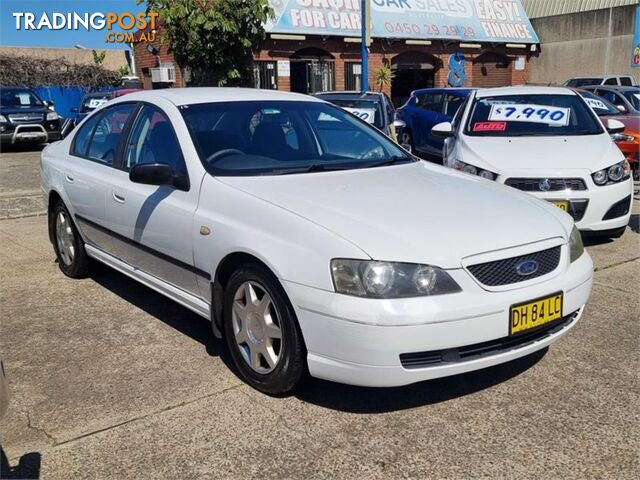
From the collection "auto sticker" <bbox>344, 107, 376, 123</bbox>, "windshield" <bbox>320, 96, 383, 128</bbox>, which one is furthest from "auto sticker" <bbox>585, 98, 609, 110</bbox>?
"auto sticker" <bbox>344, 107, 376, 123</bbox>

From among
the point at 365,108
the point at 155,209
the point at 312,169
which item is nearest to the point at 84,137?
the point at 155,209

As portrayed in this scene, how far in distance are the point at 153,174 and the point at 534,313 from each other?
2.15 metres

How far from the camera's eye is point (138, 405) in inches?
127

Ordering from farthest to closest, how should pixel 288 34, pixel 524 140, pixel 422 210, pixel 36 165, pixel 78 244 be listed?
1. pixel 288 34
2. pixel 36 165
3. pixel 524 140
4. pixel 78 244
5. pixel 422 210

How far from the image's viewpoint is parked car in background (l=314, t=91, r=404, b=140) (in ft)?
31.1

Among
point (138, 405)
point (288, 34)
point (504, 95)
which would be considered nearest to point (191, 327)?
point (138, 405)

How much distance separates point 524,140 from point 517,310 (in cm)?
407

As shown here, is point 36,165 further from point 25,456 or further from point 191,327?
point 25,456

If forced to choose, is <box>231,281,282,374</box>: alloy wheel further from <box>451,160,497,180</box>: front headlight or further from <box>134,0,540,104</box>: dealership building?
<box>134,0,540,104</box>: dealership building

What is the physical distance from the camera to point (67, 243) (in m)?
5.41

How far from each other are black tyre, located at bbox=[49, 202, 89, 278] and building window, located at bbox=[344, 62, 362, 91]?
17.1 metres

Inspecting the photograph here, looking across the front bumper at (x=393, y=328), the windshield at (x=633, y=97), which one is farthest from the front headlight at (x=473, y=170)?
the windshield at (x=633, y=97)

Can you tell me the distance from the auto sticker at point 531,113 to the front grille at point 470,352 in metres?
4.35

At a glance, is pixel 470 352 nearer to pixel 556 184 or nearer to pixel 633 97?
pixel 556 184
